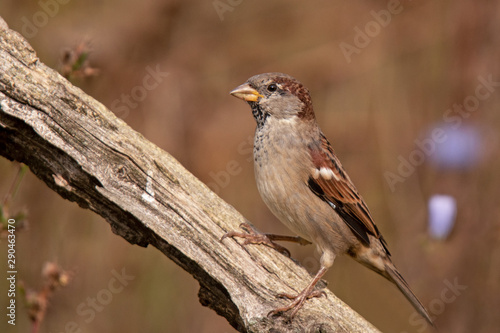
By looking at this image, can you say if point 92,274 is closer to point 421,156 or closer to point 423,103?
point 421,156

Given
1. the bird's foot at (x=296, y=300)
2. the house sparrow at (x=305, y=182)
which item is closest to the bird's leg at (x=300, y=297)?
the bird's foot at (x=296, y=300)

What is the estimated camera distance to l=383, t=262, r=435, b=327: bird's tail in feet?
11.2

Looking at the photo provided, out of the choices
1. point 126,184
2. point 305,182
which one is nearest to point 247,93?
point 305,182

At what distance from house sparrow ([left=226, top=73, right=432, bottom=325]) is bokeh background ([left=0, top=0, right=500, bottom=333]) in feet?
1.47

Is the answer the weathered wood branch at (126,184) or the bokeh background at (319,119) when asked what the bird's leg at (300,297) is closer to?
the weathered wood branch at (126,184)

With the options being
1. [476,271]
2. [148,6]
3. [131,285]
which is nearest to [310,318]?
[476,271]

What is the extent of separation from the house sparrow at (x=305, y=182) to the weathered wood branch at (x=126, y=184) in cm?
55

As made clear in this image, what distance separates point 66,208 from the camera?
4.43 metres

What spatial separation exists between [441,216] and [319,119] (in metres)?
1.84

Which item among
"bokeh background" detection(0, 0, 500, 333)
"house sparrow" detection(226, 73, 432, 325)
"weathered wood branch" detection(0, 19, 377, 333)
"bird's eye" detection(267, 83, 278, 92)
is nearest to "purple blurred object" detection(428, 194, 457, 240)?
"bokeh background" detection(0, 0, 500, 333)

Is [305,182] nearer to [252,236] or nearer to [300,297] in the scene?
[252,236]

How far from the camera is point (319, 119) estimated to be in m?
5.32

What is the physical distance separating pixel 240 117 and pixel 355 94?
1.20m

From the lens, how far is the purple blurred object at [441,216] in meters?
3.71
